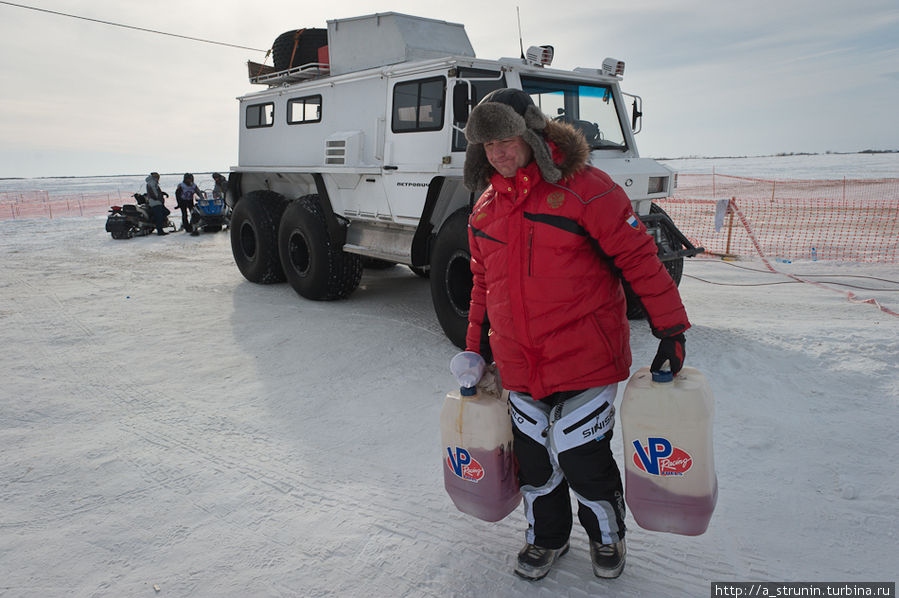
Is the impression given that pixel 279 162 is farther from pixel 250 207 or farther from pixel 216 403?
pixel 216 403

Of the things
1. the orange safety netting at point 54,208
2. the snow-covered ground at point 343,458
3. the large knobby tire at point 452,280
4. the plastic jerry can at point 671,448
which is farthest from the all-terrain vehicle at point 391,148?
the orange safety netting at point 54,208

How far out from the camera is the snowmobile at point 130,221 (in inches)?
508

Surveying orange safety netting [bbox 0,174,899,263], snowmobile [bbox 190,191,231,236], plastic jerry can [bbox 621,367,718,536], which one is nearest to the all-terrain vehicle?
plastic jerry can [bbox 621,367,718,536]

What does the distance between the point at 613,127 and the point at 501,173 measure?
12.6 ft

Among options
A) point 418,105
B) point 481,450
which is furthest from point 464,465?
point 418,105

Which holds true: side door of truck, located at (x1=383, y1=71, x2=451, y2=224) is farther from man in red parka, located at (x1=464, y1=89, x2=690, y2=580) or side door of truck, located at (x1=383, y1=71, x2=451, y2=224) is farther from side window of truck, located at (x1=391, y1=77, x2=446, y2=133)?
man in red parka, located at (x1=464, y1=89, x2=690, y2=580)

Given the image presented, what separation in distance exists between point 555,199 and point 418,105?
357 centimetres

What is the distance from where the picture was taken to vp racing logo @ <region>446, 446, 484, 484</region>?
238cm

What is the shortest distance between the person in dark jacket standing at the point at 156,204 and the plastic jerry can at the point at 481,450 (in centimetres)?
1303

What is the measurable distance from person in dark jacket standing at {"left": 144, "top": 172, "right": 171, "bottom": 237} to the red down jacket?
13.2m

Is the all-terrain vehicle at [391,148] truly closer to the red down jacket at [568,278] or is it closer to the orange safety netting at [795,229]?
the red down jacket at [568,278]

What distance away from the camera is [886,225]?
41.1 ft

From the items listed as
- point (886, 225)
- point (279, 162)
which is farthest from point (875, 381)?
point (886, 225)

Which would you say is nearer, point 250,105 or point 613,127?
point 613,127
